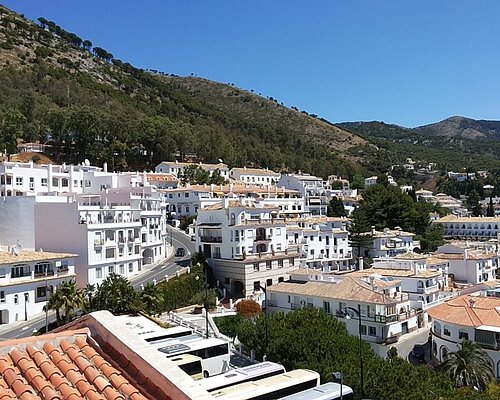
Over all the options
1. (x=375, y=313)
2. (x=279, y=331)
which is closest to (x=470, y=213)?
(x=375, y=313)

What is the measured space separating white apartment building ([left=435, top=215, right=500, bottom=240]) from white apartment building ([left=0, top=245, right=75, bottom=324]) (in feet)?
257

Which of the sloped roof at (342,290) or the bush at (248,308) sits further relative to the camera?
the bush at (248,308)

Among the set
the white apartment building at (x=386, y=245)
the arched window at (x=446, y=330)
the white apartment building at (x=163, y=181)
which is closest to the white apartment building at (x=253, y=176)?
the white apartment building at (x=163, y=181)

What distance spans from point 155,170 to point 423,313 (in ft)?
198

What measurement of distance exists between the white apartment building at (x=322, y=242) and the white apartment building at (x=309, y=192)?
1730 centimetres

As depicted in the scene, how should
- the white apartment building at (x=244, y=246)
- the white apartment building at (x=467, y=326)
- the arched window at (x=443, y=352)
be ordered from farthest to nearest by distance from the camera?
1. the white apartment building at (x=244, y=246)
2. the arched window at (x=443, y=352)
3. the white apartment building at (x=467, y=326)

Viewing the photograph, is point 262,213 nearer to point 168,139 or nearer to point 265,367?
point 265,367

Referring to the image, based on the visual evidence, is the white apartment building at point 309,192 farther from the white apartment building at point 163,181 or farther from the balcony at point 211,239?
the balcony at point 211,239

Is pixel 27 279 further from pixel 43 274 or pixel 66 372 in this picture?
pixel 66 372

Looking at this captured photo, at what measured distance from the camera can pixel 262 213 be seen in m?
55.7

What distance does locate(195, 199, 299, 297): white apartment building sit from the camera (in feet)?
165

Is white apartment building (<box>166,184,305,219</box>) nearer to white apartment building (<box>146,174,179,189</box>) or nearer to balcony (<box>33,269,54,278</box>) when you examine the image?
white apartment building (<box>146,174,179,189</box>)

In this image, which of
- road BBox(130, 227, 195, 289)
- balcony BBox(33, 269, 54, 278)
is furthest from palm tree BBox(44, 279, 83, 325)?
A: road BBox(130, 227, 195, 289)

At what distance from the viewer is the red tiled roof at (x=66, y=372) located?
594 centimetres
